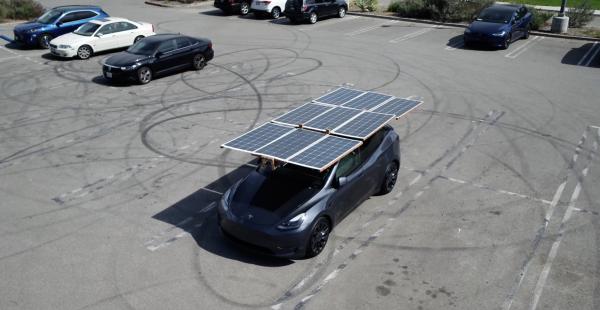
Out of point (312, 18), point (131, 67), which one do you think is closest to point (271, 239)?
point (131, 67)

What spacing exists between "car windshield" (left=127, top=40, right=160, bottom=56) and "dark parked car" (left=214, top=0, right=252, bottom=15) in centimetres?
1206

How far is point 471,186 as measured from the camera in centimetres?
1154

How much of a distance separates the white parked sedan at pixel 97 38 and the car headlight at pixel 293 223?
1615cm

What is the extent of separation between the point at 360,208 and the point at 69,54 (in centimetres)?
1558

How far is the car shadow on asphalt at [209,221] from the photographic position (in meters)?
9.09

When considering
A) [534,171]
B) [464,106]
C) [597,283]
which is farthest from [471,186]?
[464,106]

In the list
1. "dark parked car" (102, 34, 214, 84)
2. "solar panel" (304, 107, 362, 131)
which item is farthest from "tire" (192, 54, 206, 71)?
"solar panel" (304, 107, 362, 131)

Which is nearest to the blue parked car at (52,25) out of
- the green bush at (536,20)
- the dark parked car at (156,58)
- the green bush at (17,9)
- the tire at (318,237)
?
the dark parked car at (156,58)

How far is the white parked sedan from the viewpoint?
70.6 feet

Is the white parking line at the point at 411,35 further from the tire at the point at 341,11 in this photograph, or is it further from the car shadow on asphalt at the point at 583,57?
the car shadow on asphalt at the point at 583,57

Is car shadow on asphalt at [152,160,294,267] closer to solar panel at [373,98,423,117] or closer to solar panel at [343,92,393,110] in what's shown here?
solar panel at [343,92,393,110]

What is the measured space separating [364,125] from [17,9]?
26.0 meters

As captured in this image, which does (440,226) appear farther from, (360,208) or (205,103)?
(205,103)

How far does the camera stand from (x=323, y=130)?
32.9 ft
